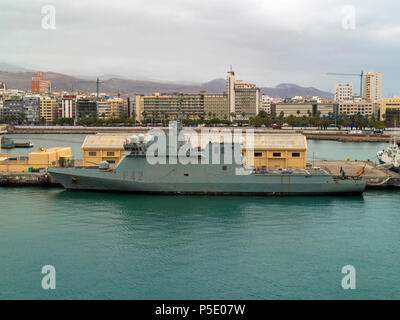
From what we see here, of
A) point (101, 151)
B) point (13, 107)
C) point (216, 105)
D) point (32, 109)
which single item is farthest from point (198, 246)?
point (13, 107)

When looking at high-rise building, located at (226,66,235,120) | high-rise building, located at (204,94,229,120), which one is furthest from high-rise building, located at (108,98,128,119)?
high-rise building, located at (226,66,235,120)

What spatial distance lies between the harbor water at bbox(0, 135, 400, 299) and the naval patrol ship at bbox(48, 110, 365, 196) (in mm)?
705

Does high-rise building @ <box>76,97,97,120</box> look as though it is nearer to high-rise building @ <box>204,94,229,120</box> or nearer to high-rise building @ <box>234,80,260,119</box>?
high-rise building @ <box>204,94,229,120</box>

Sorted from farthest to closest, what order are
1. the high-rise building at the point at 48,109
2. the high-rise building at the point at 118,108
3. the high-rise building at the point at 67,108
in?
the high-rise building at the point at 118,108 → the high-rise building at the point at 67,108 → the high-rise building at the point at 48,109

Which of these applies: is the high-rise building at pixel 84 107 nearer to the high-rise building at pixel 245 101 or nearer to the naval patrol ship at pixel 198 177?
the high-rise building at pixel 245 101

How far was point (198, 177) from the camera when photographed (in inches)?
1016

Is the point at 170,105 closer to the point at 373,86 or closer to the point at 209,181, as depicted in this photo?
the point at 373,86

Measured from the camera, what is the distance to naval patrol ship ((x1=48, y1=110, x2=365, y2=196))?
84.5 ft

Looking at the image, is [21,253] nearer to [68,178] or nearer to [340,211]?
[68,178]

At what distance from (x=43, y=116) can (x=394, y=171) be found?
334 feet

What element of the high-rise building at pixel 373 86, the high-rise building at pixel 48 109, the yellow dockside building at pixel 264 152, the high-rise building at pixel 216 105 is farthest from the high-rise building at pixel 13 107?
the high-rise building at pixel 373 86

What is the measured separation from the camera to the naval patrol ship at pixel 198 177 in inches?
1014

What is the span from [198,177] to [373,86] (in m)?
143
